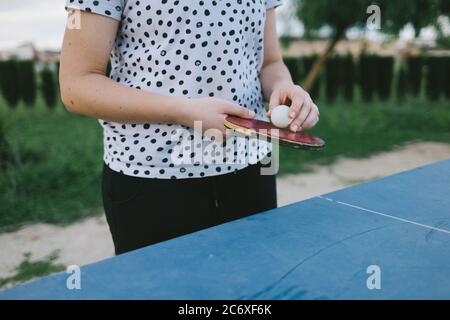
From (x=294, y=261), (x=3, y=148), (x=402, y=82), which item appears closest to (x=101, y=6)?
(x=294, y=261)

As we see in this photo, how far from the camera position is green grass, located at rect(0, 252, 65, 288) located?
320 centimetres

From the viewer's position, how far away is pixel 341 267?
1128mm

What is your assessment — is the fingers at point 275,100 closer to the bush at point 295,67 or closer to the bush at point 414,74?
the bush at point 295,67

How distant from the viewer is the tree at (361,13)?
28.2ft

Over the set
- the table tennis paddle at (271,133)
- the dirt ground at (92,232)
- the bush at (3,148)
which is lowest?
the dirt ground at (92,232)

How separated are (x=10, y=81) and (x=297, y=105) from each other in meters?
9.51

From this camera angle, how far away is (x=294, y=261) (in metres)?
1.16

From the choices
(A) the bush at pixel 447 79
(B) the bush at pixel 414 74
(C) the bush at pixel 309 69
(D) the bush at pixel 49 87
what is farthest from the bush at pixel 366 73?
(D) the bush at pixel 49 87

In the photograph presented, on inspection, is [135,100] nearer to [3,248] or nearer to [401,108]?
[3,248]

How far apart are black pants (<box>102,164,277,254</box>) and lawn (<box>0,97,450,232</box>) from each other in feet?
9.96

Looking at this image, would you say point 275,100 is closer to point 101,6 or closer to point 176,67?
point 176,67

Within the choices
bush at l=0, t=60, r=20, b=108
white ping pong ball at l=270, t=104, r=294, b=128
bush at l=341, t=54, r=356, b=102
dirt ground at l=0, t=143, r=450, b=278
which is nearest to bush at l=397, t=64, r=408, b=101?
bush at l=341, t=54, r=356, b=102

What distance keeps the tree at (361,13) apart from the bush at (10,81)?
19.0 feet

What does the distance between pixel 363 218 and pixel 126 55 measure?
2.79ft
